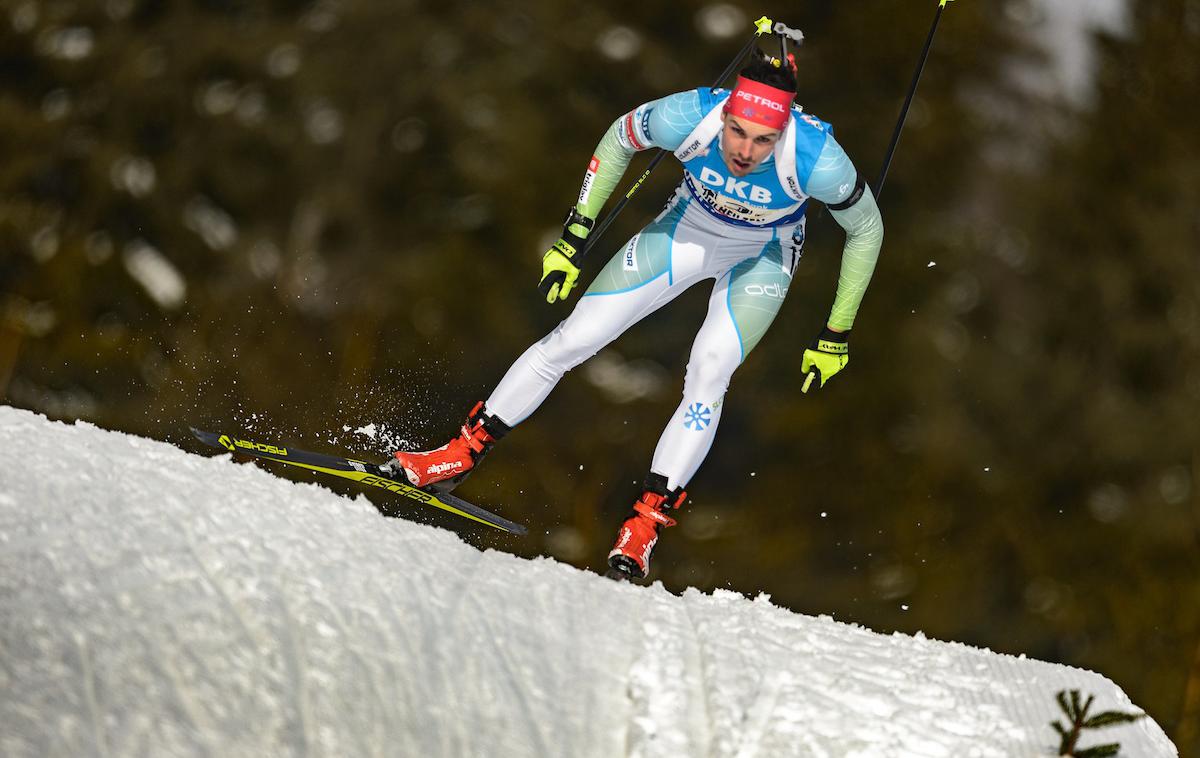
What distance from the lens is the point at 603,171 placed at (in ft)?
12.5

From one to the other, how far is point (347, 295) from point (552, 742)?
3.10 metres

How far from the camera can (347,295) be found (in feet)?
17.3

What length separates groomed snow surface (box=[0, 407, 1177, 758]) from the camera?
2.39 metres

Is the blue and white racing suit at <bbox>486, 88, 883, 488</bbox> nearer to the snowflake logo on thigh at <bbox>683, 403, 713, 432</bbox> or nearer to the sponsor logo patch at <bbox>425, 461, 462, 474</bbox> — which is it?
the snowflake logo on thigh at <bbox>683, 403, 713, 432</bbox>

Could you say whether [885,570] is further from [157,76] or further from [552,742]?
[157,76]

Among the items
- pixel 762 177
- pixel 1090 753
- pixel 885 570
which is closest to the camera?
pixel 1090 753

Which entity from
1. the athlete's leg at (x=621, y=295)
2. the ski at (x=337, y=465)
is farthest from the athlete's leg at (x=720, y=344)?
the ski at (x=337, y=465)

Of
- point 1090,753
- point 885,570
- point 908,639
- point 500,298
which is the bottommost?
point 885,570

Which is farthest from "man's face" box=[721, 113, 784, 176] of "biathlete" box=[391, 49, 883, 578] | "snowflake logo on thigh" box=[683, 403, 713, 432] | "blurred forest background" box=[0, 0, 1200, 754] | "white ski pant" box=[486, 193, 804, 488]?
"blurred forest background" box=[0, 0, 1200, 754]

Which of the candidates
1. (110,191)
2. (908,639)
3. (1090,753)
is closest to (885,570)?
(908,639)

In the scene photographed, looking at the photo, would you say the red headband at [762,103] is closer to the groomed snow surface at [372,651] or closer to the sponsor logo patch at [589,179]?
the sponsor logo patch at [589,179]

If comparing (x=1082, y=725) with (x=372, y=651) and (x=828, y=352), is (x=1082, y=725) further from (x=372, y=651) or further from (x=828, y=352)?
(x=372, y=651)

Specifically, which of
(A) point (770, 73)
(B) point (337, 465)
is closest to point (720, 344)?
(A) point (770, 73)

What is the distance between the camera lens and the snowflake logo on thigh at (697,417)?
3.82m
